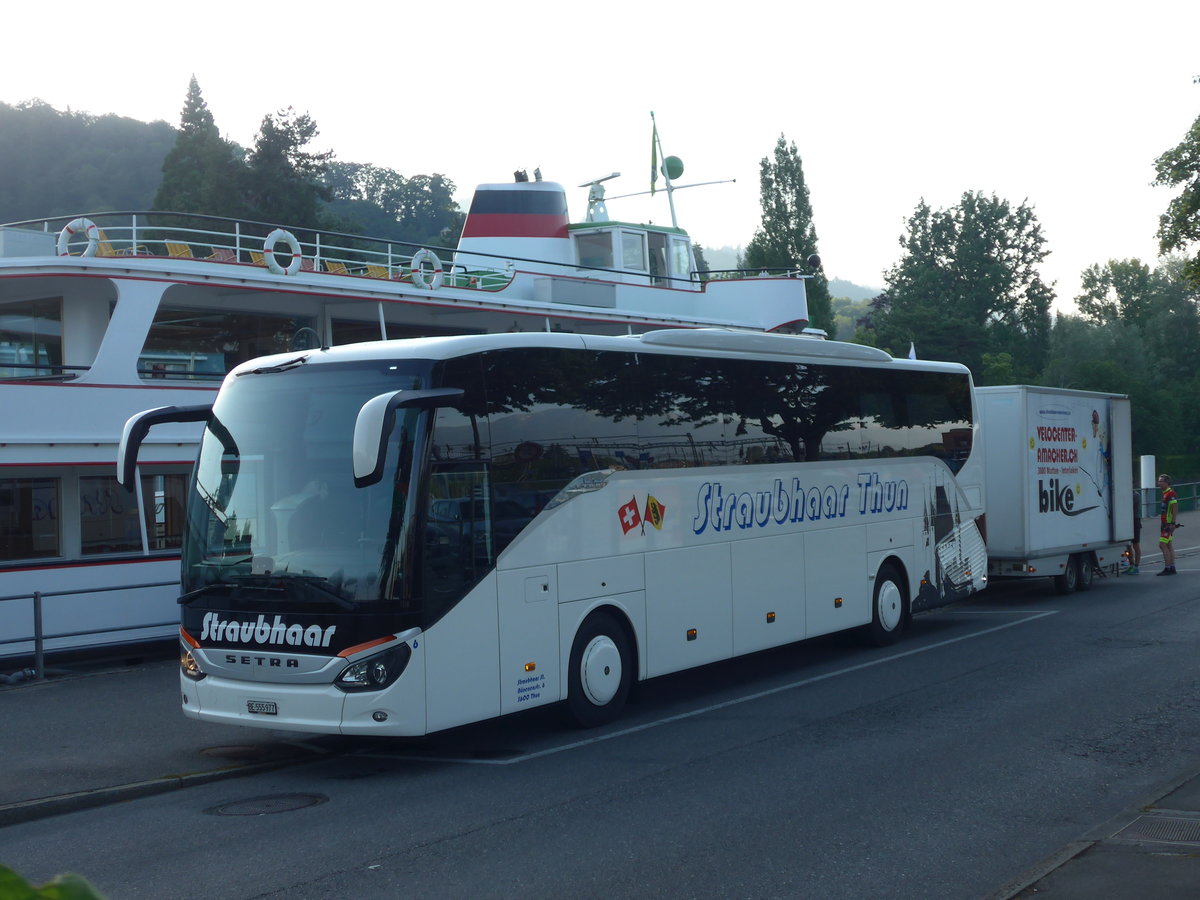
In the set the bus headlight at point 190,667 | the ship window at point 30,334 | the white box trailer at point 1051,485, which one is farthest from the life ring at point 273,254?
the white box trailer at point 1051,485

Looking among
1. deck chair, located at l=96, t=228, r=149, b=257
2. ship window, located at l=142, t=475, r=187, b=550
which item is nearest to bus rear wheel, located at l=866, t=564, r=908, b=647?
ship window, located at l=142, t=475, r=187, b=550

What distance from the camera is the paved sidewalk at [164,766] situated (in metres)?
6.10

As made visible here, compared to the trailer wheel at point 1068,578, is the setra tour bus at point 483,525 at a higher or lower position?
higher

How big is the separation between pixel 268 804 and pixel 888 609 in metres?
9.13

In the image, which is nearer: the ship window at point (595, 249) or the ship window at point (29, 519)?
the ship window at point (29, 519)

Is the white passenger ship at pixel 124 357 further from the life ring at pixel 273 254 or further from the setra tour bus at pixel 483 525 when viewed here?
the setra tour bus at pixel 483 525

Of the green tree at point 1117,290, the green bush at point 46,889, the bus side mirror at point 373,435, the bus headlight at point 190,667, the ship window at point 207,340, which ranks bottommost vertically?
the bus headlight at point 190,667

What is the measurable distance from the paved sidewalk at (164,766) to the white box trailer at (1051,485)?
10.8m

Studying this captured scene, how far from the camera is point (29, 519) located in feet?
49.1

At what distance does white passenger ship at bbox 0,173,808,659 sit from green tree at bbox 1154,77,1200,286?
15.1 metres

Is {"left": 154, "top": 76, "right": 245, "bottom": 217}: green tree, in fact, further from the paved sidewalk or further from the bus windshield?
the bus windshield

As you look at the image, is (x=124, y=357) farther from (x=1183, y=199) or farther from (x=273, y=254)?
(x=1183, y=199)

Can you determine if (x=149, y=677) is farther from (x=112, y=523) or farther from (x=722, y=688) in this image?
(x=722, y=688)

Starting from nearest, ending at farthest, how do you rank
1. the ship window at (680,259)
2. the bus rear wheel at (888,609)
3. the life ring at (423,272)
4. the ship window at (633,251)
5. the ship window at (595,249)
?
the bus rear wheel at (888,609) < the life ring at (423,272) < the ship window at (633,251) < the ship window at (595,249) < the ship window at (680,259)
